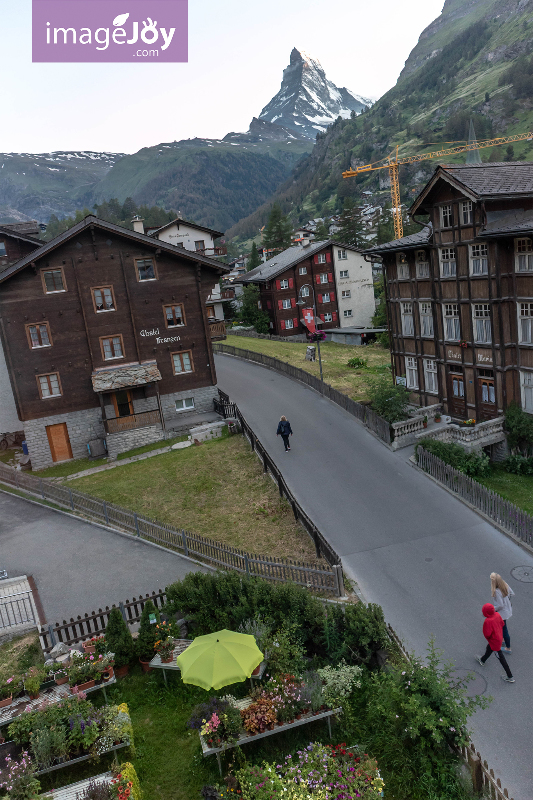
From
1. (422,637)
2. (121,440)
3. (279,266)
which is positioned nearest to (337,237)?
(279,266)

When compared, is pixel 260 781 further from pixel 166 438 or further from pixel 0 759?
pixel 166 438

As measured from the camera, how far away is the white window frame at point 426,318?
31.5 metres

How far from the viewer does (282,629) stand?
13508 mm

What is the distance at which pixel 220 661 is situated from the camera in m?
11.2

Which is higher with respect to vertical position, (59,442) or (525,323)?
(525,323)

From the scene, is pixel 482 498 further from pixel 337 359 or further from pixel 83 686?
pixel 337 359

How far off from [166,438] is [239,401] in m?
5.93

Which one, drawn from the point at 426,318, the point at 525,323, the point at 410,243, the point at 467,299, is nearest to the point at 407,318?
the point at 426,318

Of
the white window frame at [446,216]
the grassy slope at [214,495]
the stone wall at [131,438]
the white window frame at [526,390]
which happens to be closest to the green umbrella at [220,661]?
the grassy slope at [214,495]

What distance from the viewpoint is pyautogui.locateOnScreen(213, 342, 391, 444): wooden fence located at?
2819cm

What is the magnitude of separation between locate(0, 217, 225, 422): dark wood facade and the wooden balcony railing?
1.58 metres

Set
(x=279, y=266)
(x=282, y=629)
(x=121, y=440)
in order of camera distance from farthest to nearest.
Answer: (x=279, y=266) → (x=121, y=440) → (x=282, y=629)

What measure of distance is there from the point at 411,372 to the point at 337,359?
17822 mm

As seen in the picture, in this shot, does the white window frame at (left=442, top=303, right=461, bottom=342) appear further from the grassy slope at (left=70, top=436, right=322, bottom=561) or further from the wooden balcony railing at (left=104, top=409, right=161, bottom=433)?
the wooden balcony railing at (left=104, top=409, right=161, bottom=433)
